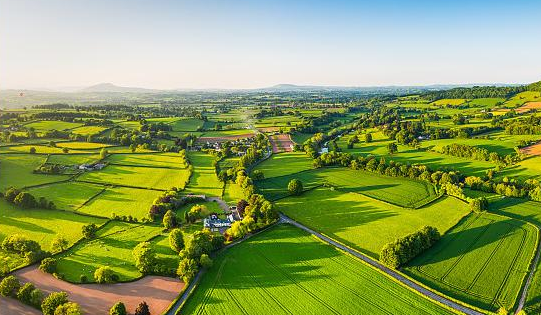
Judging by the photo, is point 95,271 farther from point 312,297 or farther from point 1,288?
point 312,297

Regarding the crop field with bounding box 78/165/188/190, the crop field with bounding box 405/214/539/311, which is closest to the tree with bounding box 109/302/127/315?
the crop field with bounding box 405/214/539/311

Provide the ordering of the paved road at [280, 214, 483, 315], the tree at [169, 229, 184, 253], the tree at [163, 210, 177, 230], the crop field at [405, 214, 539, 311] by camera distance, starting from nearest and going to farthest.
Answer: the paved road at [280, 214, 483, 315] < the crop field at [405, 214, 539, 311] < the tree at [169, 229, 184, 253] < the tree at [163, 210, 177, 230]

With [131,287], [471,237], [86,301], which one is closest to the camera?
[86,301]

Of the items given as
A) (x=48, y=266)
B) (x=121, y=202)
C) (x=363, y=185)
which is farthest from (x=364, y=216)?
(x=48, y=266)

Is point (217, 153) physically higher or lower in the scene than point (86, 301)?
higher

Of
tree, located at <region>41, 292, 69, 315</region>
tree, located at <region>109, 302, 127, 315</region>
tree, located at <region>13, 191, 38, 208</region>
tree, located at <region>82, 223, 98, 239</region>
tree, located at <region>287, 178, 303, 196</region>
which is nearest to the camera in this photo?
tree, located at <region>109, 302, 127, 315</region>

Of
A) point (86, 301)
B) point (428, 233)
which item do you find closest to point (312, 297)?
point (428, 233)

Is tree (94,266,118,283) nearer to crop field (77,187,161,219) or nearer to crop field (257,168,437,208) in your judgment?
crop field (77,187,161,219)
